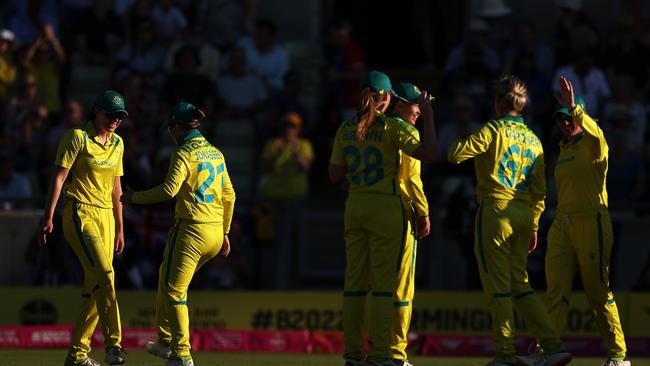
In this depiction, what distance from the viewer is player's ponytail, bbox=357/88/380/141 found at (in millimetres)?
12117

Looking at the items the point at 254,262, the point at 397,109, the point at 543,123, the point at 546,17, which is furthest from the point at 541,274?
the point at 397,109

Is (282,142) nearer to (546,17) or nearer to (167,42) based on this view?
(167,42)

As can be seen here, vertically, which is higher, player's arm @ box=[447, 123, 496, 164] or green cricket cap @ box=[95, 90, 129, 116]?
green cricket cap @ box=[95, 90, 129, 116]

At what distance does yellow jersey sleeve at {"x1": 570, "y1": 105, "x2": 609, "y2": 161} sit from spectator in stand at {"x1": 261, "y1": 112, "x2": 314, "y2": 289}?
7266 millimetres

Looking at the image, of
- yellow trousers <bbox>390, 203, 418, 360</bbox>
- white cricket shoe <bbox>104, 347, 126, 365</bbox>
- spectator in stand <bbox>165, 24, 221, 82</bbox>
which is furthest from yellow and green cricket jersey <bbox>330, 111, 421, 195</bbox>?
spectator in stand <bbox>165, 24, 221, 82</bbox>

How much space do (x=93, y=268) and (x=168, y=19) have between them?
10.6m

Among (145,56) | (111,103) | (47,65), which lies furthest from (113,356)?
(145,56)

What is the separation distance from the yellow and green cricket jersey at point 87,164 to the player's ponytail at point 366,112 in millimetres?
2207

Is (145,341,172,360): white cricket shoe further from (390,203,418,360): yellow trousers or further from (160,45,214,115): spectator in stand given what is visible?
(160,45,214,115): spectator in stand

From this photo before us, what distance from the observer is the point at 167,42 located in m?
22.5

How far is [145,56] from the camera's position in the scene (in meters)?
22.4

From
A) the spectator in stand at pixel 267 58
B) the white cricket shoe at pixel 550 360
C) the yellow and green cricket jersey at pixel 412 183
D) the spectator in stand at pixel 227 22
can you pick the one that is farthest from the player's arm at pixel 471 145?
the spectator in stand at pixel 227 22

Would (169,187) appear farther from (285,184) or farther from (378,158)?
(285,184)

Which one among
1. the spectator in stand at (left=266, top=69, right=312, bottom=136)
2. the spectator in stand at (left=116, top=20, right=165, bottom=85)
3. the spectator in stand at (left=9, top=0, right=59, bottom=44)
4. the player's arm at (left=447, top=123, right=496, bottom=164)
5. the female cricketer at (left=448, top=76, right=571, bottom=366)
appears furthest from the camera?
the spectator in stand at (left=9, top=0, right=59, bottom=44)
